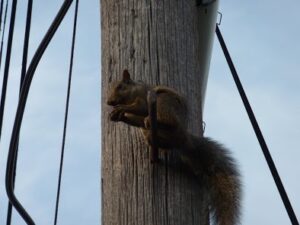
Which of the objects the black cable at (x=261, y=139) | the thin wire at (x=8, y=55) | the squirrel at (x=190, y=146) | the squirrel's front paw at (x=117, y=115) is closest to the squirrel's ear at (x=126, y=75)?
the squirrel at (x=190, y=146)

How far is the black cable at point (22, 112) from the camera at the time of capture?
1.96 meters

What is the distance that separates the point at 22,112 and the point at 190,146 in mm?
568

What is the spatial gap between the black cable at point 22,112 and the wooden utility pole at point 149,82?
158mm

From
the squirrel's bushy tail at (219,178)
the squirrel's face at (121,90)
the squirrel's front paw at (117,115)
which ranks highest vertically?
the squirrel's face at (121,90)

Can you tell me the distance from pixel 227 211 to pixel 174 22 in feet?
2.15

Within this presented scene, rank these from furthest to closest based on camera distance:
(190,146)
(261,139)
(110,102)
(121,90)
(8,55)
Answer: (8,55) → (261,139) → (121,90) → (110,102) → (190,146)

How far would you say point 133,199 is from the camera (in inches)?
72.6

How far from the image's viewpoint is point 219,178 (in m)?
1.99

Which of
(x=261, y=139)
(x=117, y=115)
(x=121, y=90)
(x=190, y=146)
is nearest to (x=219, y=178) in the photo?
(x=190, y=146)

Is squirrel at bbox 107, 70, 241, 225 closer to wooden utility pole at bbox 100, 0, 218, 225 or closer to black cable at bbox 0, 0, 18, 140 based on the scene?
wooden utility pole at bbox 100, 0, 218, 225

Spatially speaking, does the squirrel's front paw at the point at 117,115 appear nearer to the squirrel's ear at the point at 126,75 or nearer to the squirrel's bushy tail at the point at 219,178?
the squirrel's ear at the point at 126,75

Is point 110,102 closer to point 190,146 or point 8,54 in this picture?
point 190,146

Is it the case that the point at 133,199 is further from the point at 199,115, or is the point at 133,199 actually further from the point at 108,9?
the point at 108,9

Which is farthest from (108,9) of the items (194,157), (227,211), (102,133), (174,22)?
(227,211)
